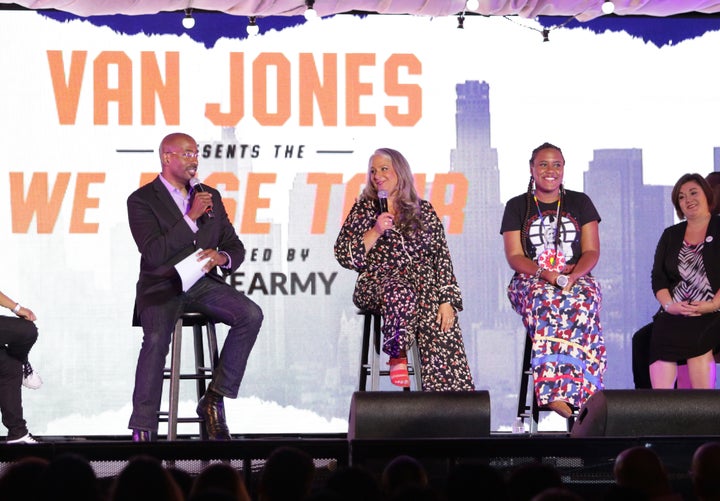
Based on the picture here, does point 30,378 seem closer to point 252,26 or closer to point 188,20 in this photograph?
point 188,20

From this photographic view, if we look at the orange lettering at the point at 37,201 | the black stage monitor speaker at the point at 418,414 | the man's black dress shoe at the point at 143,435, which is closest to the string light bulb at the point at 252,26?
the orange lettering at the point at 37,201

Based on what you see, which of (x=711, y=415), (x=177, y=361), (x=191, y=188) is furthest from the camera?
(x=191, y=188)

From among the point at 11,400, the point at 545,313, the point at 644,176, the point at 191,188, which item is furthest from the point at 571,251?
the point at 11,400

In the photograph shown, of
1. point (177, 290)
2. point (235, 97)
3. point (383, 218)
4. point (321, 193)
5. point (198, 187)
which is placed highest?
point (235, 97)

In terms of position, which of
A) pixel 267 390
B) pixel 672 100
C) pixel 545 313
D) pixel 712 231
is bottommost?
pixel 267 390

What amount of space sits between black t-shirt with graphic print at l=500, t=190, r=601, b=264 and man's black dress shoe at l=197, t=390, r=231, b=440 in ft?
5.61

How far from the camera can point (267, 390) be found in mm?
6656

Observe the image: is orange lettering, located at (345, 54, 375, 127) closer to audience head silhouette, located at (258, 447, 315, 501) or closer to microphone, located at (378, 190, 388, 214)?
microphone, located at (378, 190, 388, 214)

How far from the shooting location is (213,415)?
5.26 metres

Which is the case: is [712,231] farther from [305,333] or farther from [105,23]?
[105,23]

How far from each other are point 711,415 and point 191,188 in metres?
2.83

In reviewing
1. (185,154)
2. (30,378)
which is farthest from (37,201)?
(185,154)

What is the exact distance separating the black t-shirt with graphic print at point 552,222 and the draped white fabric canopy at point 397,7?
1.23 metres

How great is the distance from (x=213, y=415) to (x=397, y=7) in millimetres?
2582
